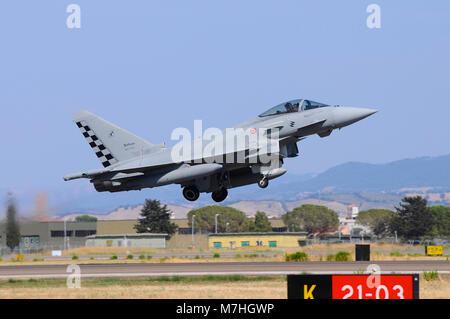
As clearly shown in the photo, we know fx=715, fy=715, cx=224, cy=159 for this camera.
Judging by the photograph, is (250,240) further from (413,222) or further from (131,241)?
(413,222)

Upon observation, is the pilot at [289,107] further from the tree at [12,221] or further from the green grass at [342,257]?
the tree at [12,221]

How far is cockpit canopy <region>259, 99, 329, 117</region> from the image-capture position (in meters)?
31.0

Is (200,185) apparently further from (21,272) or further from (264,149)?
(21,272)

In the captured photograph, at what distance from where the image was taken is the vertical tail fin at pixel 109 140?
1406 inches

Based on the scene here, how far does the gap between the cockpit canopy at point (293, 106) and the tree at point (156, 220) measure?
61.1 meters

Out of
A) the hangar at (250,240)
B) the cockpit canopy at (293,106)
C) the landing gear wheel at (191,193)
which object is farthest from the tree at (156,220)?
the cockpit canopy at (293,106)

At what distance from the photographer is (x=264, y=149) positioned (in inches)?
1203

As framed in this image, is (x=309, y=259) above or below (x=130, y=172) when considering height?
below

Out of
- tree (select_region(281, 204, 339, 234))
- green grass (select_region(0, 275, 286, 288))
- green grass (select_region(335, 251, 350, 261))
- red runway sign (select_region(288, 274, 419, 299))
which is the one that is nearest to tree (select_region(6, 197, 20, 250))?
green grass (select_region(0, 275, 286, 288))

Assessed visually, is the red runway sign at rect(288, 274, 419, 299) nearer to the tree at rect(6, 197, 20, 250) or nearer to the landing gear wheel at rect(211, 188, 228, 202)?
the landing gear wheel at rect(211, 188, 228, 202)

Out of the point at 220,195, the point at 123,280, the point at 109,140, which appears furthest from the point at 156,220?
the point at 123,280
